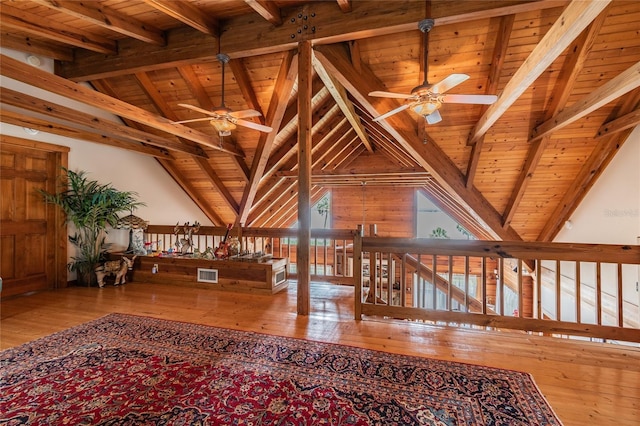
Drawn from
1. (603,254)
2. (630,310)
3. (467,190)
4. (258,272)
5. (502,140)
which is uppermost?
(502,140)

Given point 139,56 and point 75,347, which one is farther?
point 139,56

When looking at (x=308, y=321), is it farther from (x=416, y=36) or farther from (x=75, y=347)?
(x=416, y=36)

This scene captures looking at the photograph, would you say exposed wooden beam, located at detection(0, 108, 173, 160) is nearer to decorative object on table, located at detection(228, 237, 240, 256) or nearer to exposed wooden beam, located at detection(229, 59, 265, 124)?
exposed wooden beam, located at detection(229, 59, 265, 124)

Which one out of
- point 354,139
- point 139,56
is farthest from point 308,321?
point 354,139

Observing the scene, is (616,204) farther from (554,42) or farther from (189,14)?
(189,14)

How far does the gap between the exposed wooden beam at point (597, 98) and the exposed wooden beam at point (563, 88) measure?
0.16 meters

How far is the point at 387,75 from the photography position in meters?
3.73

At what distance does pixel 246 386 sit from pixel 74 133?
16.0ft

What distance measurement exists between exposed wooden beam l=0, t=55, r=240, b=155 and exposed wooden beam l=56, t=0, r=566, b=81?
0.69 metres

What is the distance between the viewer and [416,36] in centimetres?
321

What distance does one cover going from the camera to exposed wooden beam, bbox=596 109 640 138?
3205 millimetres

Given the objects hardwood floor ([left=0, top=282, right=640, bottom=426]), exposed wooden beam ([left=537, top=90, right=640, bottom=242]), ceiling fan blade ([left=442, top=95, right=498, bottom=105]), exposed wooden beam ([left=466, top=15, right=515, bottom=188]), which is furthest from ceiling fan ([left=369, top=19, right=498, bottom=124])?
exposed wooden beam ([left=537, top=90, right=640, bottom=242])

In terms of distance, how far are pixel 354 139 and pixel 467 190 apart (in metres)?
3.60

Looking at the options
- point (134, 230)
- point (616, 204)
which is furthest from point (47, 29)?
point (616, 204)
